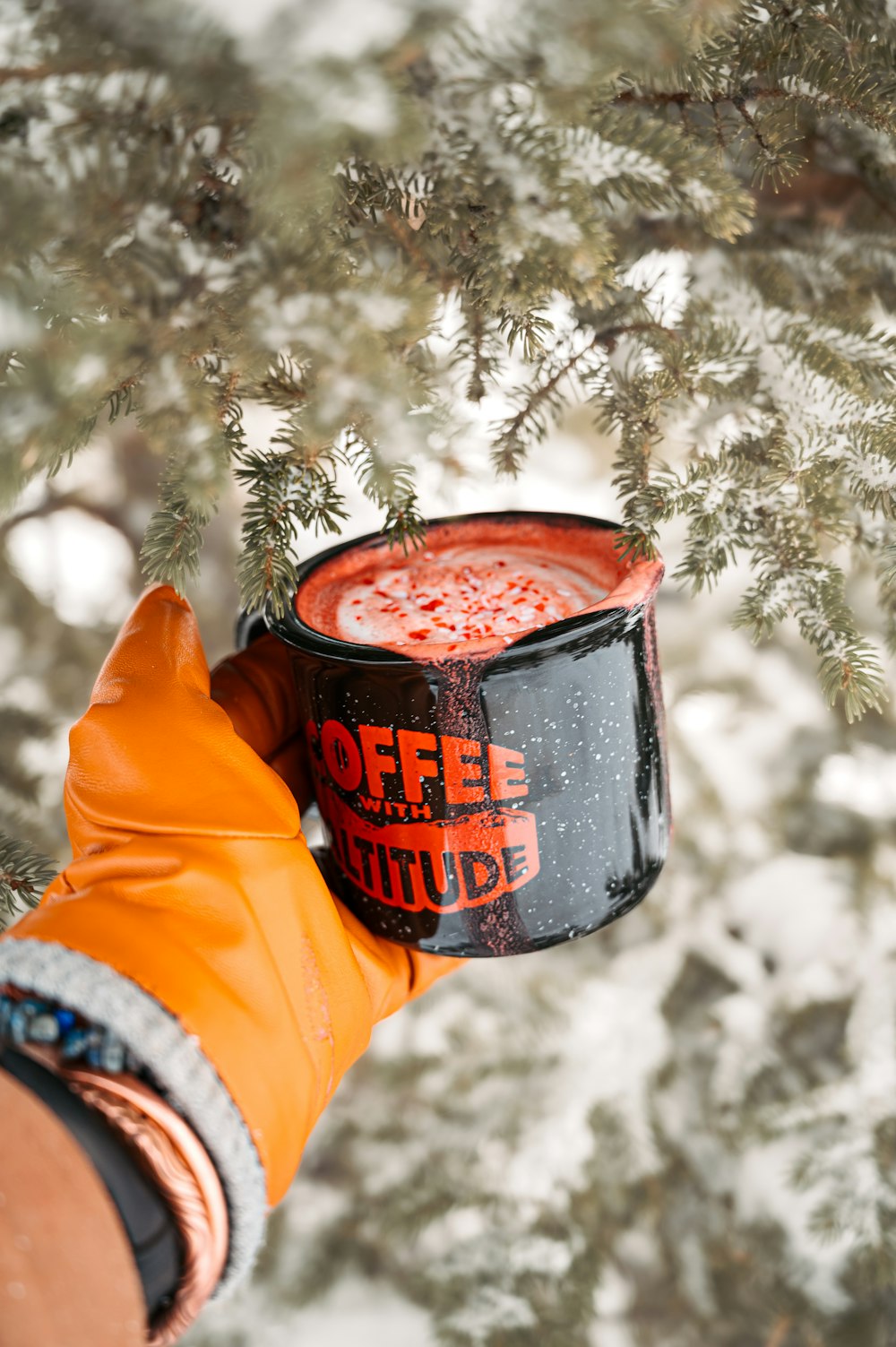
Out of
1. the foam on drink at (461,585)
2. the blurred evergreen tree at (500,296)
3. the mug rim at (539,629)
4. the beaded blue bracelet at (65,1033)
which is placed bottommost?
the beaded blue bracelet at (65,1033)

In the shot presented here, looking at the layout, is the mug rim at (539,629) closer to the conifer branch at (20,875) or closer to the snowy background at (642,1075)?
the conifer branch at (20,875)

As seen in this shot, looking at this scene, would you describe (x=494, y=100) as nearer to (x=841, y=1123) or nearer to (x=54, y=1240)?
(x=54, y=1240)

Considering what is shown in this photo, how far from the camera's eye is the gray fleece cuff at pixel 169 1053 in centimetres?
53

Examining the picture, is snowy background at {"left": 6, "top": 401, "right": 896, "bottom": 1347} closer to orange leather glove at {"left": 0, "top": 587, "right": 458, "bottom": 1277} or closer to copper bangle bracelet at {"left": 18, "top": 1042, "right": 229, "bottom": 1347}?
orange leather glove at {"left": 0, "top": 587, "right": 458, "bottom": 1277}

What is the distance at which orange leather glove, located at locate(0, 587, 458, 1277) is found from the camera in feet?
1.79

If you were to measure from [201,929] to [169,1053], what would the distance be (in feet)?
0.31

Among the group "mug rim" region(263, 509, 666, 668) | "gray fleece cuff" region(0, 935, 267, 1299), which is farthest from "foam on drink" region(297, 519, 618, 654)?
"gray fleece cuff" region(0, 935, 267, 1299)

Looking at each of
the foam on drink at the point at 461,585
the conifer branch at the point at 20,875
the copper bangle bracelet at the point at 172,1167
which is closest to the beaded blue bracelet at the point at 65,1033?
the copper bangle bracelet at the point at 172,1167

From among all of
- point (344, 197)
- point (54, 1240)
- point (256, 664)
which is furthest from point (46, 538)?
point (54, 1240)

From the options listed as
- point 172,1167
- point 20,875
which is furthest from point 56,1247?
point 20,875

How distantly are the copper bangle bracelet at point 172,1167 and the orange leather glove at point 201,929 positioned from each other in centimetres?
1

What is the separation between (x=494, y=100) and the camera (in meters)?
0.45

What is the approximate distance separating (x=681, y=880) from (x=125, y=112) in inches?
51.0

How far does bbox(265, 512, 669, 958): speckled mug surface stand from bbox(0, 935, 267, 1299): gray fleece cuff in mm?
209
